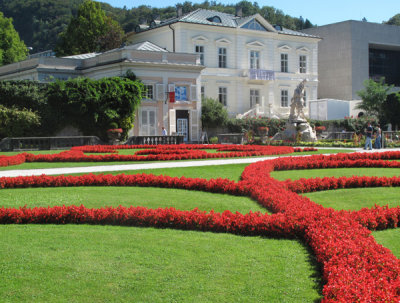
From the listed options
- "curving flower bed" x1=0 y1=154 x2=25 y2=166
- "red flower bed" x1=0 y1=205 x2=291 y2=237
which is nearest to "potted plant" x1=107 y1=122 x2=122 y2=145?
"curving flower bed" x1=0 y1=154 x2=25 y2=166

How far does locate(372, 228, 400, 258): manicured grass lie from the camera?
20.4 ft

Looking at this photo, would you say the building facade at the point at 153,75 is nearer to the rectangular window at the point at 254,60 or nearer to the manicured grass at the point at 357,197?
the rectangular window at the point at 254,60

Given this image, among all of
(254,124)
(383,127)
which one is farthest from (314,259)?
(383,127)

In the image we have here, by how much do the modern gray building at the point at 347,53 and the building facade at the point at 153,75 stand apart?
2534 cm

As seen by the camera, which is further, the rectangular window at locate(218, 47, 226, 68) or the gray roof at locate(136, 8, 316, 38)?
the rectangular window at locate(218, 47, 226, 68)

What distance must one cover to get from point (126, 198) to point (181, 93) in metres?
33.9

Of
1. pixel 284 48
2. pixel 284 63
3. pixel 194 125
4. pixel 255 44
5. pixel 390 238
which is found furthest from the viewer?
pixel 284 63

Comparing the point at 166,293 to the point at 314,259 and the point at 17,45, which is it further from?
the point at 17,45

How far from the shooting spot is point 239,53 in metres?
51.3

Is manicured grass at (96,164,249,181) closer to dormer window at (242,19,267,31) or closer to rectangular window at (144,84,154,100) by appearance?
rectangular window at (144,84,154,100)

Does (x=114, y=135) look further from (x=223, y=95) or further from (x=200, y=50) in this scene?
(x=223, y=95)

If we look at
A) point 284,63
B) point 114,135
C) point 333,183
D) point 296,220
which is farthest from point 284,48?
point 296,220

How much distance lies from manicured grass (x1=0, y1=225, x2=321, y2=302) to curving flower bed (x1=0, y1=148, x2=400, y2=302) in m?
0.26

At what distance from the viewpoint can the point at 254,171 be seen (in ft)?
43.1
